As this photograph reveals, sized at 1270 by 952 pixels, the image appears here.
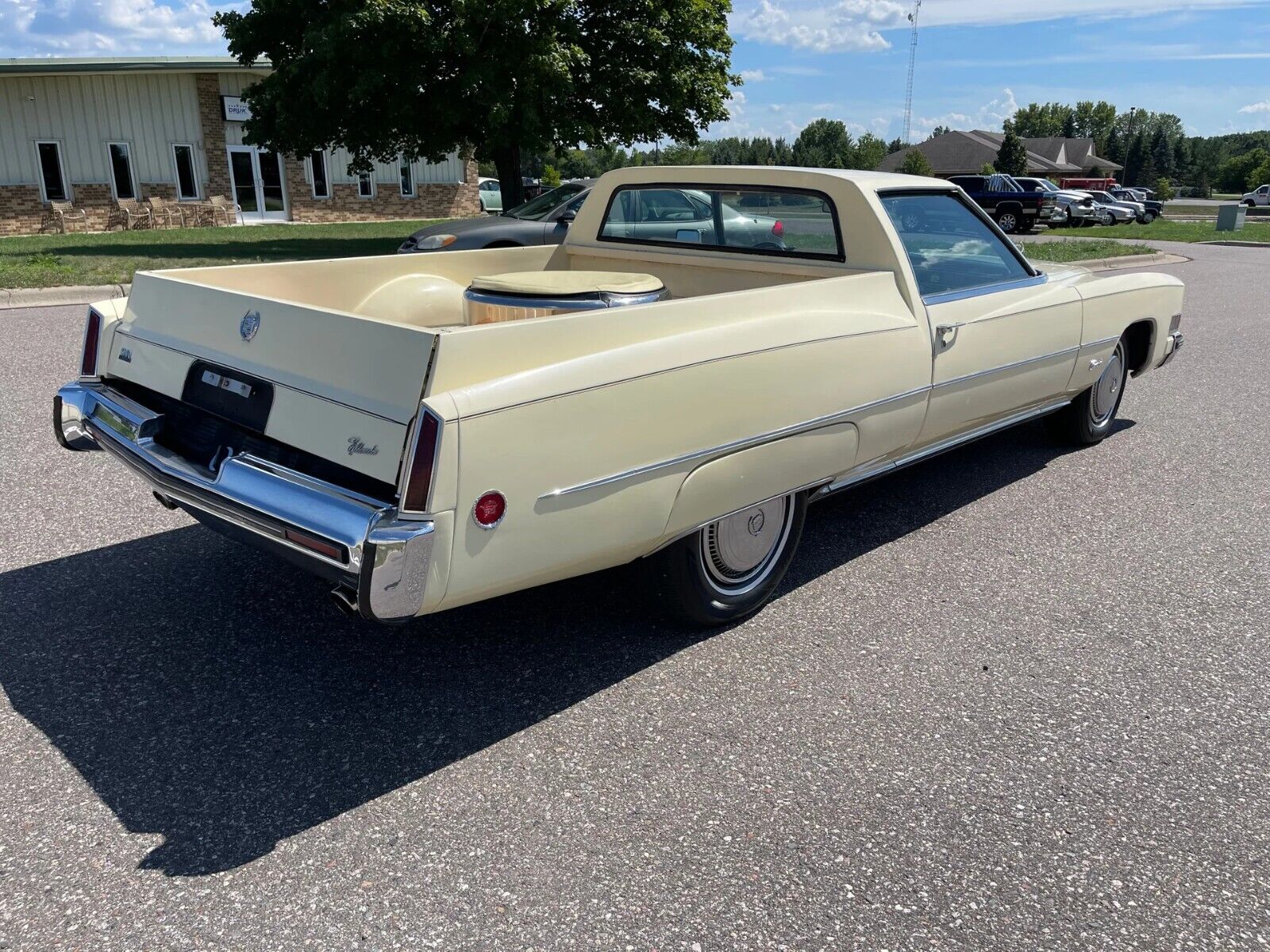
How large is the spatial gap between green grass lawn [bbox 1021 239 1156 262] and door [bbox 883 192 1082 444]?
1116cm

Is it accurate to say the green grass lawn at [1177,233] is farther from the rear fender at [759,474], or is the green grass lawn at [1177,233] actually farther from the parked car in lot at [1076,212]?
the rear fender at [759,474]

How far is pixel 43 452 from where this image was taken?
526 centimetres

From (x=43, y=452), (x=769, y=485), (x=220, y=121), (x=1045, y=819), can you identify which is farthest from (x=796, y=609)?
(x=220, y=121)

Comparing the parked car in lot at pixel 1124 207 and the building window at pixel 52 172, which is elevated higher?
the building window at pixel 52 172

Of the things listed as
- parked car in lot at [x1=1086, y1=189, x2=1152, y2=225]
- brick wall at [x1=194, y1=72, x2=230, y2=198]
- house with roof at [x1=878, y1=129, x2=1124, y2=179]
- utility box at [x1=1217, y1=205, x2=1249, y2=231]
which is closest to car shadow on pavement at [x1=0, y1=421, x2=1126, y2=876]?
brick wall at [x1=194, y1=72, x2=230, y2=198]

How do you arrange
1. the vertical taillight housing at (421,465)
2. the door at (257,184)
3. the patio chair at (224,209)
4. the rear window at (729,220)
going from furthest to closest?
the door at (257,184)
the patio chair at (224,209)
the rear window at (729,220)
the vertical taillight housing at (421,465)

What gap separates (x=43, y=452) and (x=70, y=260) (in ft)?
36.8

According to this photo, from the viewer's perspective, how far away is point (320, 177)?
29094mm

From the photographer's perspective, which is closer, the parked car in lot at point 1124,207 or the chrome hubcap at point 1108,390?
the chrome hubcap at point 1108,390

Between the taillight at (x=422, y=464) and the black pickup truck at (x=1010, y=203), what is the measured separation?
28162 mm

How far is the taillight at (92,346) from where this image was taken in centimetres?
371

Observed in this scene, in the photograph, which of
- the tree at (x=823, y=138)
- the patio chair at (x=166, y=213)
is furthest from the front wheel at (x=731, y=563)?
the tree at (x=823, y=138)

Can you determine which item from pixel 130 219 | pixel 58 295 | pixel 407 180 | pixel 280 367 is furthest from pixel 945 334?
pixel 407 180

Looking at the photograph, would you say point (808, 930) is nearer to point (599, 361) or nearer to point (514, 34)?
point (599, 361)
